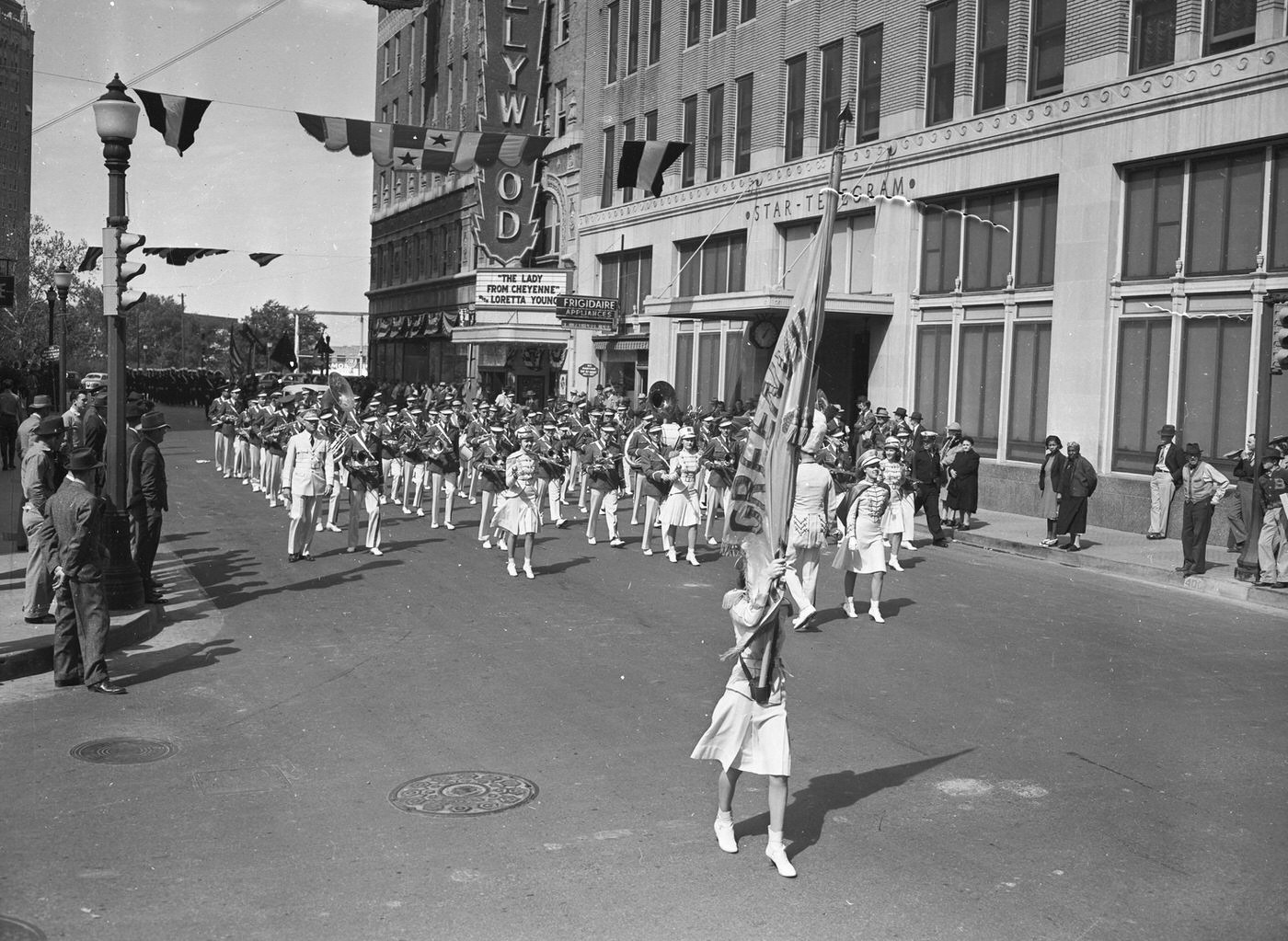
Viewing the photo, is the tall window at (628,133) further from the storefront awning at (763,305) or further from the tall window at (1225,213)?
the tall window at (1225,213)

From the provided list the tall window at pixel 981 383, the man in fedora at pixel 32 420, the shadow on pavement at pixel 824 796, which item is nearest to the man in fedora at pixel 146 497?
the man in fedora at pixel 32 420

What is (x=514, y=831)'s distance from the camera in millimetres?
6652

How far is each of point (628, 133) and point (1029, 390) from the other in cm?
1853

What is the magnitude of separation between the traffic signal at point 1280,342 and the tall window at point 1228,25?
630 cm

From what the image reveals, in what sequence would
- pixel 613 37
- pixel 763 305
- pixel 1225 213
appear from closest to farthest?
pixel 1225 213
pixel 763 305
pixel 613 37

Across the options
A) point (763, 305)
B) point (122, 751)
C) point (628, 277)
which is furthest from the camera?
point (628, 277)

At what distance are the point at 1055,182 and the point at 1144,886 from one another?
19592mm

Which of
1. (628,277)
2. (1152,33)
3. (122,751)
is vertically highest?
(1152,33)

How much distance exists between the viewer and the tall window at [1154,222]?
2102cm

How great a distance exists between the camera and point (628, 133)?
38.6 metres

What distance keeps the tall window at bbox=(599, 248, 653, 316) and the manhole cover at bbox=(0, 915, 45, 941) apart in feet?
106

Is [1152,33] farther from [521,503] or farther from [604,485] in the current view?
[521,503]

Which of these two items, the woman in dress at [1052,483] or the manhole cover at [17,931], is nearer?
the manhole cover at [17,931]

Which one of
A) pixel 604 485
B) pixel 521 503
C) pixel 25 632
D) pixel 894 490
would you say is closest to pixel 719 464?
pixel 604 485
